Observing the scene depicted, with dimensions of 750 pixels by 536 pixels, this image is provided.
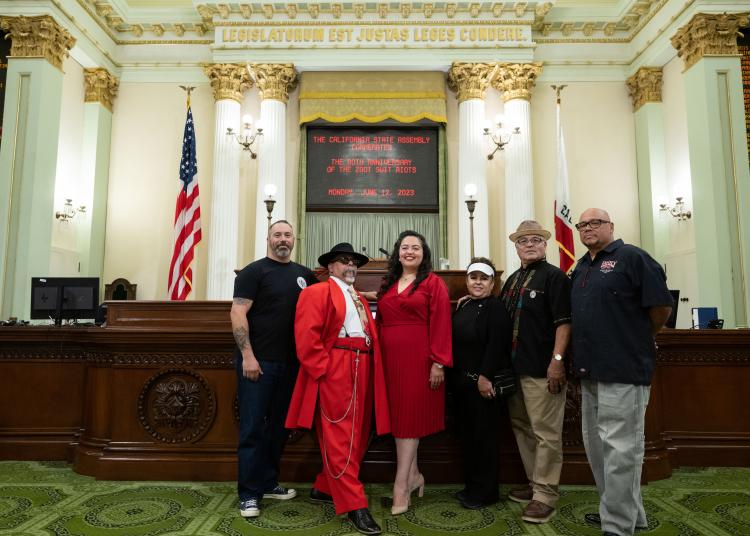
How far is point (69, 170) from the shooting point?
32.0 feet

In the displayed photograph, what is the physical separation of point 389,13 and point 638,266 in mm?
8767

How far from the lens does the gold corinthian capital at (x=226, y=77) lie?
9906mm

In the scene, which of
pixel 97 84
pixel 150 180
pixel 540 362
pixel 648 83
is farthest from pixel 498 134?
pixel 97 84

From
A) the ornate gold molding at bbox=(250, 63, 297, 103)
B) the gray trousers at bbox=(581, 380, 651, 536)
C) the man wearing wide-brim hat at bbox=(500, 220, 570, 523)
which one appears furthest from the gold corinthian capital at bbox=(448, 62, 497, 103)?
the gray trousers at bbox=(581, 380, 651, 536)

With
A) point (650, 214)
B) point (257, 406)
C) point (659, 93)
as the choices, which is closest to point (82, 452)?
point (257, 406)

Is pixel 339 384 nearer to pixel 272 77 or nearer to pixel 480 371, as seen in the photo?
pixel 480 371

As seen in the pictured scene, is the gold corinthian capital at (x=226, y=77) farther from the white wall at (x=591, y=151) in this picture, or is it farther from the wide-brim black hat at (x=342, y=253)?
the wide-brim black hat at (x=342, y=253)

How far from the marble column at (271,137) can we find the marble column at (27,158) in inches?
134

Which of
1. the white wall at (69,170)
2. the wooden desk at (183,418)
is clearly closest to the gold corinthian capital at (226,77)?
the white wall at (69,170)

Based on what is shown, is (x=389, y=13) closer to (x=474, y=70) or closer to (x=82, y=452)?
(x=474, y=70)

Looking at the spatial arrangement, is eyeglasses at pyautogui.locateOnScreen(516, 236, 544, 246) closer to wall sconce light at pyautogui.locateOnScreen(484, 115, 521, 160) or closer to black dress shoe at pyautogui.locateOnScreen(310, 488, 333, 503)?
black dress shoe at pyautogui.locateOnScreen(310, 488, 333, 503)

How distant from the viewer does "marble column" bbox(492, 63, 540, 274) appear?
9820 mm

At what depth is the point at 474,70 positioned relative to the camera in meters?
9.85

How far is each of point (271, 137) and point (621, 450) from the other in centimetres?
863
